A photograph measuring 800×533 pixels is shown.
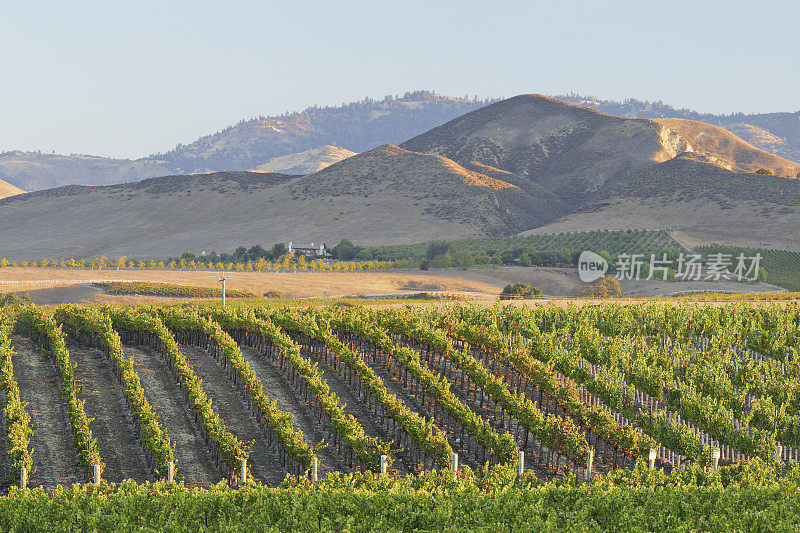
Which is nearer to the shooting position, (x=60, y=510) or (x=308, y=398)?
(x=60, y=510)

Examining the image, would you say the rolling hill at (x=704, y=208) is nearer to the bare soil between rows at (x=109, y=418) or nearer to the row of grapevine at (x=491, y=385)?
the row of grapevine at (x=491, y=385)

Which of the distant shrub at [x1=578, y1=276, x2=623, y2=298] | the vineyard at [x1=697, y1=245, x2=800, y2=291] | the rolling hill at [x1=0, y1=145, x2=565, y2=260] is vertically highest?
the rolling hill at [x1=0, y1=145, x2=565, y2=260]

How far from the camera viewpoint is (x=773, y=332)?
4950 cm

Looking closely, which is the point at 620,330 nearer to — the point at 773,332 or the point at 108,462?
the point at 773,332

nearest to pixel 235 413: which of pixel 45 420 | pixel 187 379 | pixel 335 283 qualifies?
Result: pixel 187 379

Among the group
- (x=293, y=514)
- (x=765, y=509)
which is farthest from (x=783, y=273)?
(x=293, y=514)

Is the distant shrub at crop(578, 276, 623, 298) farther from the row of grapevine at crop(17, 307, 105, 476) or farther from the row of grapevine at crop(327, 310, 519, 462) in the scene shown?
Answer: the row of grapevine at crop(17, 307, 105, 476)

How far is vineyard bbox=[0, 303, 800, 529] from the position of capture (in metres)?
26.9

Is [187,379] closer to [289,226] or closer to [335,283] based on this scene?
[335,283]

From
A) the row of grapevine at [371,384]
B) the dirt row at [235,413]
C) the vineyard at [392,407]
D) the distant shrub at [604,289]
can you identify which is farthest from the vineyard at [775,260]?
the dirt row at [235,413]

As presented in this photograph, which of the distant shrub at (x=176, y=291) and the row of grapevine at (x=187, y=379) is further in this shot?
the distant shrub at (x=176, y=291)

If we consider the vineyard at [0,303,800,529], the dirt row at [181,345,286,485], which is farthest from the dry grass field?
the dirt row at [181,345,286,485]

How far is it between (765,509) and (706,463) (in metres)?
7.21

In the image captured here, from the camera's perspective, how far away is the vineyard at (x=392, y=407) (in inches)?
1059
